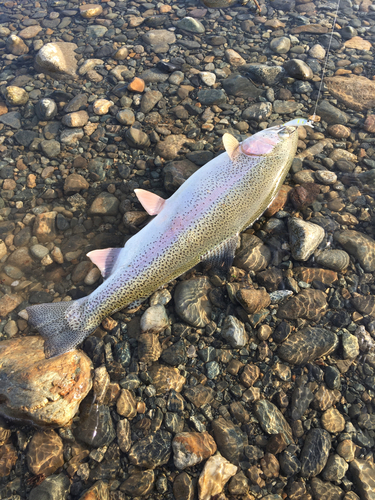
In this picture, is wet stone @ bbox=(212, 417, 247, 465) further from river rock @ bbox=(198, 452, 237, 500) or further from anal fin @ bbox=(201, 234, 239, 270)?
anal fin @ bbox=(201, 234, 239, 270)

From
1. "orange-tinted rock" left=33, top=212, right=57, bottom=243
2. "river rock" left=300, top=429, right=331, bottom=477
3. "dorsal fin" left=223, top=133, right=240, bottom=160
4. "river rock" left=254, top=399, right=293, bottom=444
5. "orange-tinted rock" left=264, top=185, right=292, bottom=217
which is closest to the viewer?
"river rock" left=300, top=429, right=331, bottom=477

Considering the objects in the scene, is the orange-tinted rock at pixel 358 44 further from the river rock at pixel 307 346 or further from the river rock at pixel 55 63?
the river rock at pixel 307 346

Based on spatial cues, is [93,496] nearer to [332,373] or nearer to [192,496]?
[192,496]

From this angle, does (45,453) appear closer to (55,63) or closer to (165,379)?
(165,379)

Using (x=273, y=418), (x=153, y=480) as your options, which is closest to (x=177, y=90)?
(x=273, y=418)

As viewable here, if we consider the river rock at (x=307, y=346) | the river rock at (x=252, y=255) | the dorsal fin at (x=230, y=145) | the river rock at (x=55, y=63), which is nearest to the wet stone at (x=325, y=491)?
the river rock at (x=307, y=346)

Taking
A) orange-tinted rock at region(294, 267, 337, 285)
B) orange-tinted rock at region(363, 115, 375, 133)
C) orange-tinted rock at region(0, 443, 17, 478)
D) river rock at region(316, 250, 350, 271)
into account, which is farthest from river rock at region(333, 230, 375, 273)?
orange-tinted rock at region(0, 443, 17, 478)
